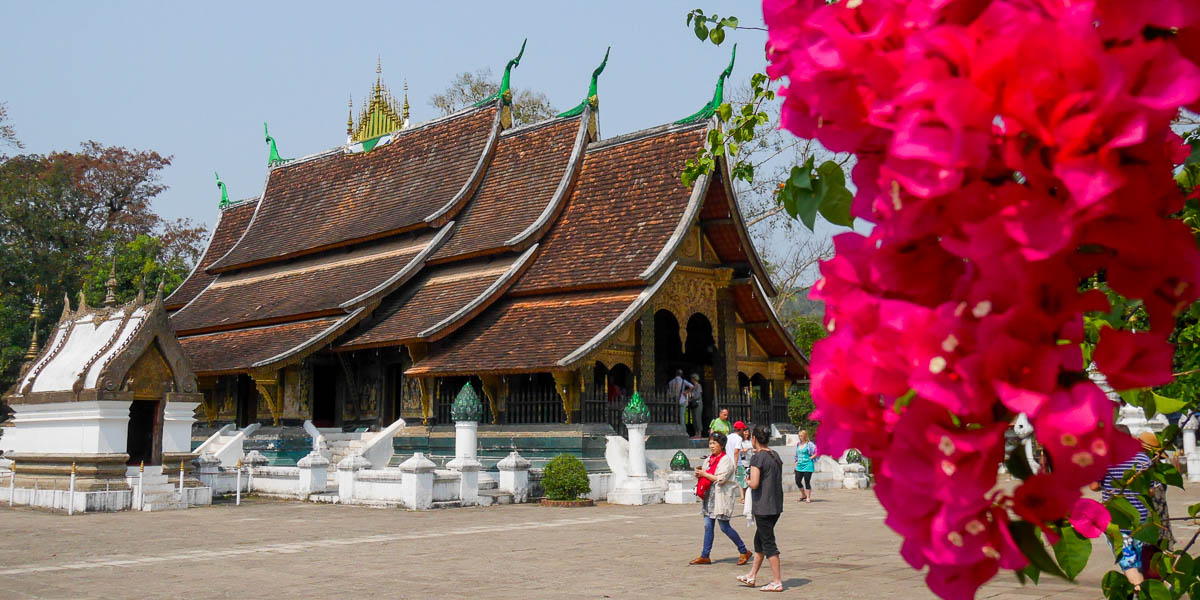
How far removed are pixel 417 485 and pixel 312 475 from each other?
308 centimetres

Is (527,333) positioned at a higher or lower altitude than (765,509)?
higher

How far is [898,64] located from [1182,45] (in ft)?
0.87

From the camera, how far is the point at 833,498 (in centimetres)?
1823

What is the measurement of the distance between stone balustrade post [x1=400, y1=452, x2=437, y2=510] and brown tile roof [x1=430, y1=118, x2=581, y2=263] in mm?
6441

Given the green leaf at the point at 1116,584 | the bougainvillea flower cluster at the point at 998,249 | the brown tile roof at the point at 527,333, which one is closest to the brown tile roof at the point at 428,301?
the brown tile roof at the point at 527,333

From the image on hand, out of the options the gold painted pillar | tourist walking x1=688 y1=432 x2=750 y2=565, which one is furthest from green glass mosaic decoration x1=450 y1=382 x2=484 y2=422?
tourist walking x1=688 y1=432 x2=750 y2=565

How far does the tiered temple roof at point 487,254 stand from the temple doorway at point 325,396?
1.20 metres

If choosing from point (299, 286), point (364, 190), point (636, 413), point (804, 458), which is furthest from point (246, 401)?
point (804, 458)

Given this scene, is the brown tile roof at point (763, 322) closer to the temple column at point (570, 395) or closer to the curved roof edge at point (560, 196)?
the curved roof edge at point (560, 196)

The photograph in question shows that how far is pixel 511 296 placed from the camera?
20.9 metres

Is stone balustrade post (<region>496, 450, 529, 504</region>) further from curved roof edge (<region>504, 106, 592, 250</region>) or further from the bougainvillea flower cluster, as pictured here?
the bougainvillea flower cluster

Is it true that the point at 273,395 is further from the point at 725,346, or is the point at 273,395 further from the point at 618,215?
the point at 725,346

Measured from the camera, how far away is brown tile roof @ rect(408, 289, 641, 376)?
18.3 meters

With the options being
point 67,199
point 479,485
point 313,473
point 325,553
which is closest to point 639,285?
point 479,485
